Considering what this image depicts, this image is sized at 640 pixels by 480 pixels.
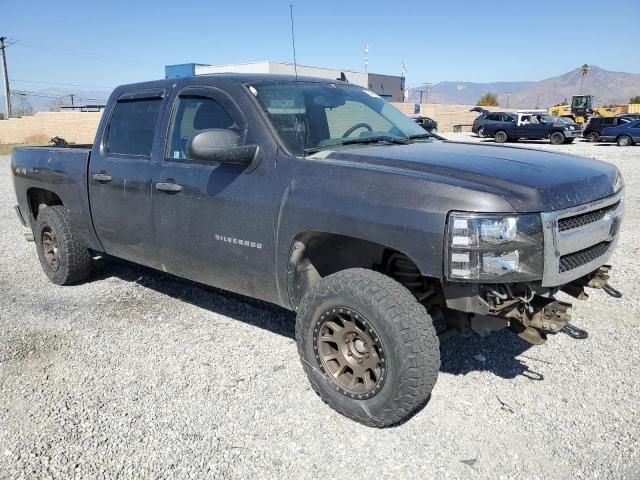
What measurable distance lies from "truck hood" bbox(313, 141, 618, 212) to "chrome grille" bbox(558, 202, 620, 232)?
8 centimetres

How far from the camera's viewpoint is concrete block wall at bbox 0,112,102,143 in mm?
30984

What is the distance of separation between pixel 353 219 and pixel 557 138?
1065 inches

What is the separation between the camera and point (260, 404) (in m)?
3.22

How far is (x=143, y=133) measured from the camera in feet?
13.9

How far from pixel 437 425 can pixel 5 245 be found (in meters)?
6.69

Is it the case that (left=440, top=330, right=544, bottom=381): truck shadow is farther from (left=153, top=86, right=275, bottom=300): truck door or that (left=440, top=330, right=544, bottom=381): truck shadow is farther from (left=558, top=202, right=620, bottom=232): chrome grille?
(left=153, top=86, right=275, bottom=300): truck door

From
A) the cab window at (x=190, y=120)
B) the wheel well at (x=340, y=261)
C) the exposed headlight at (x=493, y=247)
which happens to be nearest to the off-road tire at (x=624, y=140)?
the wheel well at (x=340, y=261)

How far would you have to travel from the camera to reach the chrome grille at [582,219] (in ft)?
8.82

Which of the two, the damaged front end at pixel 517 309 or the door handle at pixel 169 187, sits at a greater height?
the door handle at pixel 169 187

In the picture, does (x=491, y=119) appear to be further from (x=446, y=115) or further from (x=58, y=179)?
(x=58, y=179)

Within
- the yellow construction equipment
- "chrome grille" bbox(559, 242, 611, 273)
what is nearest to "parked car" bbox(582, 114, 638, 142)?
the yellow construction equipment

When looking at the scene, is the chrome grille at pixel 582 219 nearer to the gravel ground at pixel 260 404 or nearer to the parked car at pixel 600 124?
the gravel ground at pixel 260 404

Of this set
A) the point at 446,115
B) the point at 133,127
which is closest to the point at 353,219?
the point at 133,127

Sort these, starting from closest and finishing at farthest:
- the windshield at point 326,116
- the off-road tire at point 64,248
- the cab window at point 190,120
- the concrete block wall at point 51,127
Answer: the windshield at point 326,116
the cab window at point 190,120
the off-road tire at point 64,248
the concrete block wall at point 51,127
